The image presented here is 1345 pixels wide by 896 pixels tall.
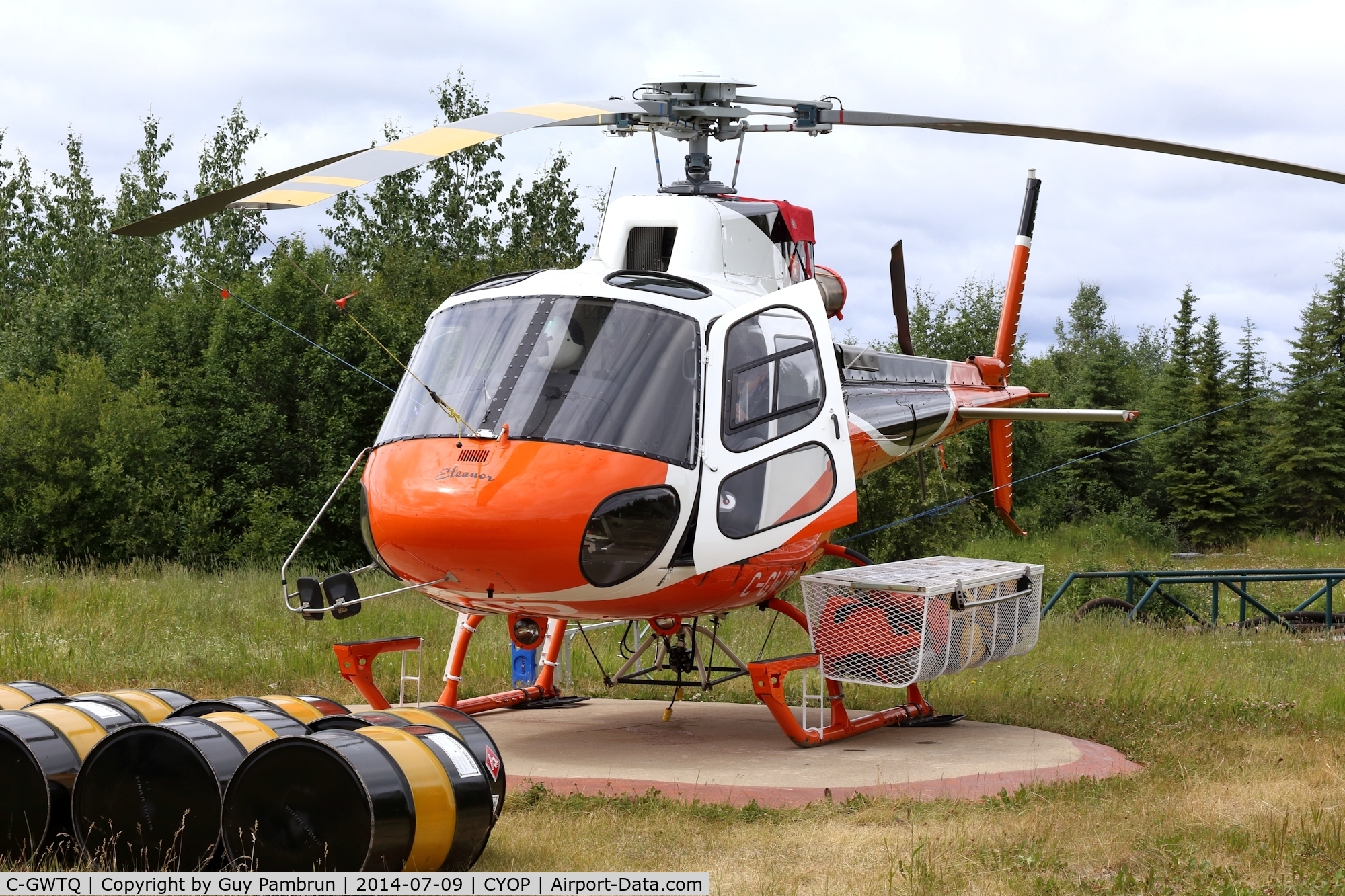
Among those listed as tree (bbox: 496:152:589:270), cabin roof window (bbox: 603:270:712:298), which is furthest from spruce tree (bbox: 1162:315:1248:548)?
cabin roof window (bbox: 603:270:712:298)

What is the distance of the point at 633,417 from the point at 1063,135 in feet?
12.4

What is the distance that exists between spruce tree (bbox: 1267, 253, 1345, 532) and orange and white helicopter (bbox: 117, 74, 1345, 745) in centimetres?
3649

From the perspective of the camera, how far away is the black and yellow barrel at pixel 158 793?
5293 mm

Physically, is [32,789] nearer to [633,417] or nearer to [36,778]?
[36,778]

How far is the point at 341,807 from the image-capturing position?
5035 mm

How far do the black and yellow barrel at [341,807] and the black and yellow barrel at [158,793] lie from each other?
151 millimetres

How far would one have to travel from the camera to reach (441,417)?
7.79 metres

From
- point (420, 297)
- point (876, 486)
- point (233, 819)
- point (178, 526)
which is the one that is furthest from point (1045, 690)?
point (420, 297)

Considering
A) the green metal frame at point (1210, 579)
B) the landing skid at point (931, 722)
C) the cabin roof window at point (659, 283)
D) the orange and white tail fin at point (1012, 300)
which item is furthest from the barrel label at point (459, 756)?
the green metal frame at point (1210, 579)

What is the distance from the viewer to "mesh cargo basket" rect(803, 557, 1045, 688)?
8.48 metres

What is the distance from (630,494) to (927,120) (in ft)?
12.1

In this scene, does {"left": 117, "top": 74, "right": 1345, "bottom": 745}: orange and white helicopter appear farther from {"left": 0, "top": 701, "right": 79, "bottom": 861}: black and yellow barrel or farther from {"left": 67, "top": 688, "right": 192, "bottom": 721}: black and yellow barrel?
{"left": 0, "top": 701, "right": 79, "bottom": 861}: black and yellow barrel

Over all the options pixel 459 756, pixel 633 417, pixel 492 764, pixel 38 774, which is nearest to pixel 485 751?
pixel 492 764

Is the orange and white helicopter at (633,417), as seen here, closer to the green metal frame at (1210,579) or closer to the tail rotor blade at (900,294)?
the tail rotor blade at (900,294)
